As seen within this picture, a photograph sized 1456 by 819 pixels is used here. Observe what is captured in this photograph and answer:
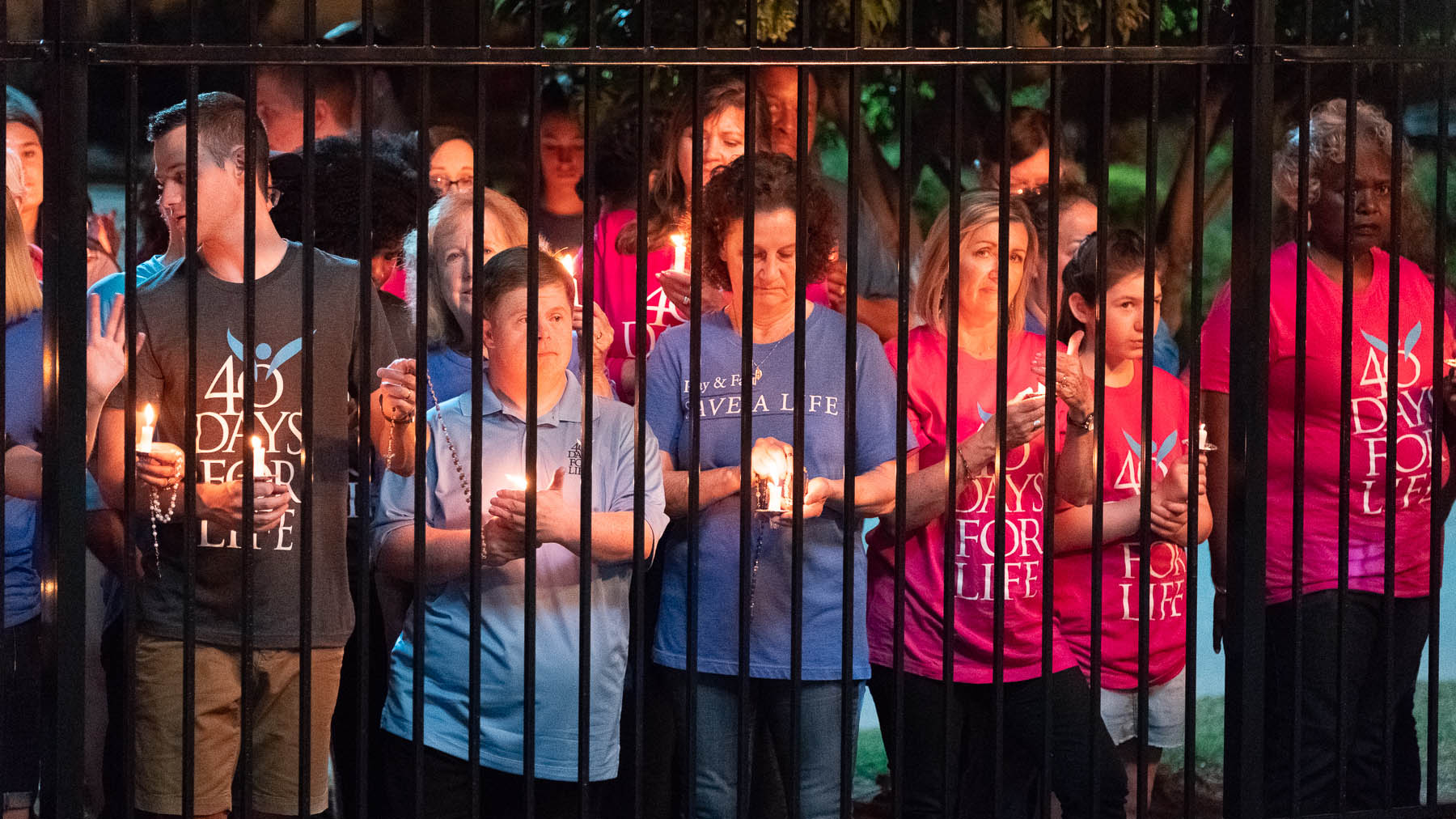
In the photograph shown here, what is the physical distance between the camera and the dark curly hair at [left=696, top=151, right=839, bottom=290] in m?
3.40

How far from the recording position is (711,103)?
380 centimetres

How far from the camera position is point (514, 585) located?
3.34 meters

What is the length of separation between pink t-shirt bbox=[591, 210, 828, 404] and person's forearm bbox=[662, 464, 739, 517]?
418mm

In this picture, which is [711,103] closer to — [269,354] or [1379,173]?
[269,354]

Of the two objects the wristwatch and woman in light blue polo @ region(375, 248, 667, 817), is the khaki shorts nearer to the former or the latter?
woman in light blue polo @ region(375, 248, 667, 817)

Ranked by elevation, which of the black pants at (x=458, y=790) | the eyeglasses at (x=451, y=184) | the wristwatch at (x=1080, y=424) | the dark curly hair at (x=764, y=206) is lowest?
the black pants at (x=458, y=790)

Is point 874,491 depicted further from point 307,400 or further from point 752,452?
point 307,400

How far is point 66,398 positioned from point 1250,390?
85.7 inches

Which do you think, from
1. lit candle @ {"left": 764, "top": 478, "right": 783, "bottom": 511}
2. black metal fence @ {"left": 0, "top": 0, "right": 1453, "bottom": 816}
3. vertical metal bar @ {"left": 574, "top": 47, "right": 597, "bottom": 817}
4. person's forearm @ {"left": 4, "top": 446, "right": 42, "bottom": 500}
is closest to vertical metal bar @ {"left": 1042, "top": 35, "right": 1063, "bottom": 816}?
black metal fence @ {"left": 0, "top": 0, "right": 1453, "bottom": 816}

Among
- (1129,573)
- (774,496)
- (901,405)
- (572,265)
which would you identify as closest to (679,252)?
(572,265)

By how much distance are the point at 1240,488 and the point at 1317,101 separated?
164 cm

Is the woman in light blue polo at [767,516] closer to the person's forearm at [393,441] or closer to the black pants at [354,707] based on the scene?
the person's forearm at [393,441]

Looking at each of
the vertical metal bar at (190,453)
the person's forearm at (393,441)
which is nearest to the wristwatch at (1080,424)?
the person's forearm at (393,441)

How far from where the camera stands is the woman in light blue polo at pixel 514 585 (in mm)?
3301
